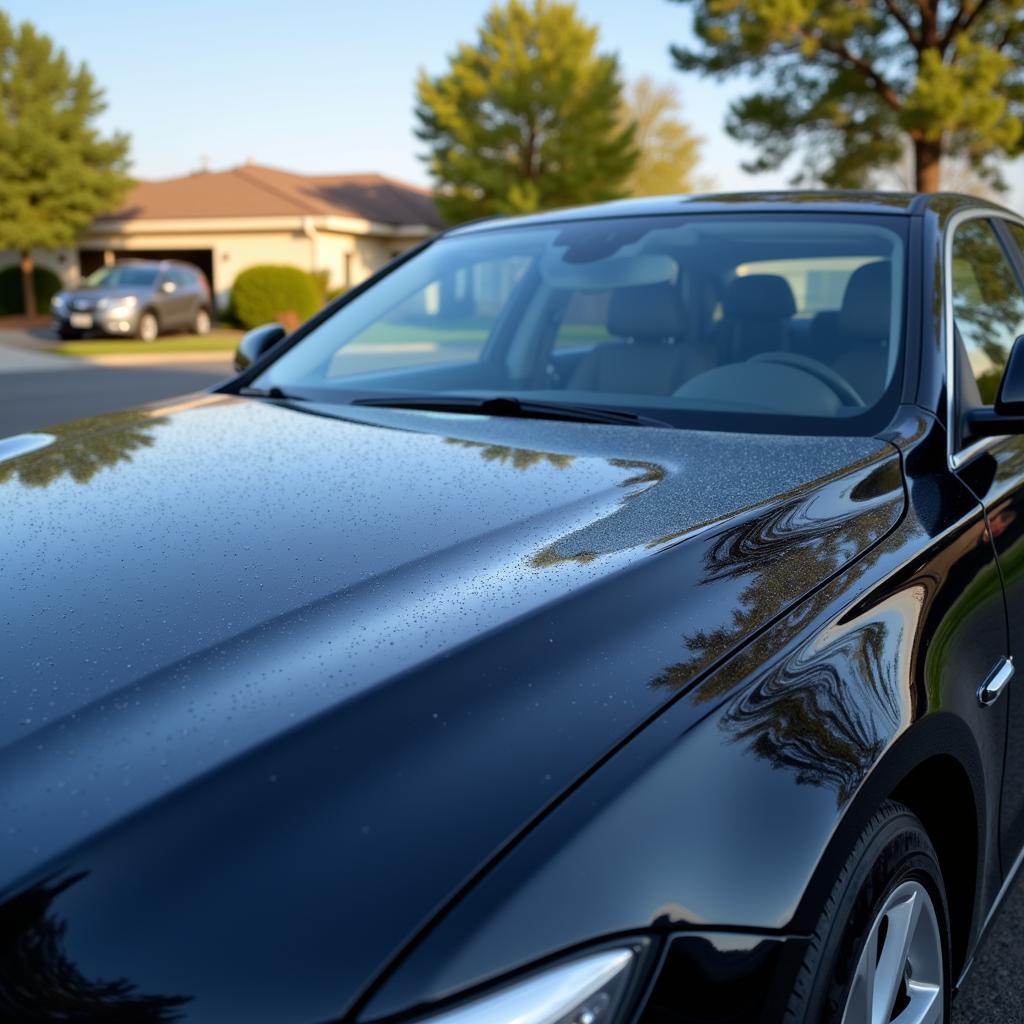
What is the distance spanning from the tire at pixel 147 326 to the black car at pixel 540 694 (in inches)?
916

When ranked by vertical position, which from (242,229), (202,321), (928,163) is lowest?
(202,321)

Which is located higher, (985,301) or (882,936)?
(985,301)

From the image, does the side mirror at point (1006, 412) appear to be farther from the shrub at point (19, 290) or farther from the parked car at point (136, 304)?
the shrub at point (19, 290)

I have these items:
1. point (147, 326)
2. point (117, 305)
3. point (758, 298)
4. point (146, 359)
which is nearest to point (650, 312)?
point (758, 298)

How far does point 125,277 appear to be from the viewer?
2552cm

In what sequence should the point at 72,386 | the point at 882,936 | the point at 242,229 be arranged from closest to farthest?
the point at 882,936
the point at 72,386
the point at 242,229

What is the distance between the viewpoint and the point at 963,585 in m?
1.85

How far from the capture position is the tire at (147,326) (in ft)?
80.9

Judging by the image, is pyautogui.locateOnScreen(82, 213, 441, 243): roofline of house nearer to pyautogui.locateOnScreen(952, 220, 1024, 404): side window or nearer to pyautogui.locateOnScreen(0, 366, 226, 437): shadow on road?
pyautogui.locateOnScreen(0, 366, 226, 437): shadow on road

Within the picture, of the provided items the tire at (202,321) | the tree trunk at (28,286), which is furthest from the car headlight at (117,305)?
the tree trunk at (28,286)

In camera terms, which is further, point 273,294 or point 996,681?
point 273,294

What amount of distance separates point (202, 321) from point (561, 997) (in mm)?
27500

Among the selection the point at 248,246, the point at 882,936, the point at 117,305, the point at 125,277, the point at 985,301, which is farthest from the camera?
the point at 248,246

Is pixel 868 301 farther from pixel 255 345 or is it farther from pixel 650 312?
pixel 255 345
